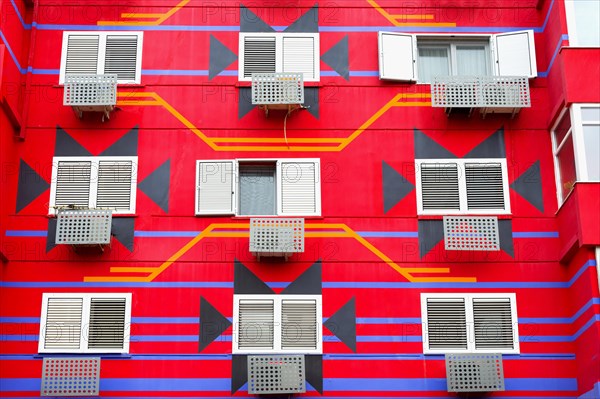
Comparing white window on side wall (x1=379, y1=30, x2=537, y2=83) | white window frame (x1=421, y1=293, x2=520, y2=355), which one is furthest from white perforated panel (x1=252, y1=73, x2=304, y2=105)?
white window frame (x1=421, y1=293, x2=520, y2=355)

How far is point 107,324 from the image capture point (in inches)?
Result: 862

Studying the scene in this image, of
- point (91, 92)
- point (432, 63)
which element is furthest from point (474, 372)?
point (91, 92)

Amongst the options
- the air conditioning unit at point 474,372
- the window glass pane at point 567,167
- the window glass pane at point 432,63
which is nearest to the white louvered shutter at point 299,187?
the window glass pane at point 432,63

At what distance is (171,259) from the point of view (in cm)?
2244

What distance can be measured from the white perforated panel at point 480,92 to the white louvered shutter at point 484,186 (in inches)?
57.1

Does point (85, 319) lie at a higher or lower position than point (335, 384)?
higher

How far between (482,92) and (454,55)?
172cm

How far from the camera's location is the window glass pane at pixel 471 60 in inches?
966

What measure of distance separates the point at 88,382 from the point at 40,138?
612cm

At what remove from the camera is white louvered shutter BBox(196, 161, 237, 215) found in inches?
901

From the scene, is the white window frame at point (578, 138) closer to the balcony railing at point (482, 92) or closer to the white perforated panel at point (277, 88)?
the balcony railing at point (482, 92)

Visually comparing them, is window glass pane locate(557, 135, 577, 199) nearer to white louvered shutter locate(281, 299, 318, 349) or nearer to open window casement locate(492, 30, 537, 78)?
open window casement locate(492, 30, 537, 78)

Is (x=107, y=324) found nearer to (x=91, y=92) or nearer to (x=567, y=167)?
(x=91, y=92)

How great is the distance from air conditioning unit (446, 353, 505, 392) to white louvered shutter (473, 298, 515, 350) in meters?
0.72
